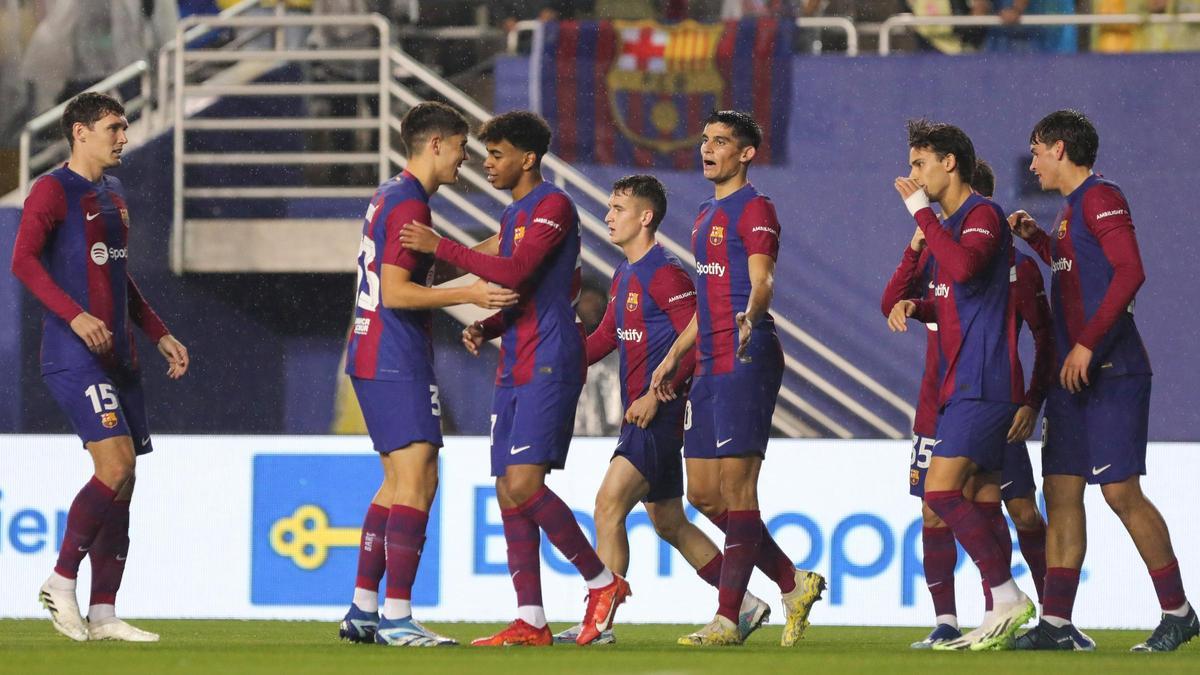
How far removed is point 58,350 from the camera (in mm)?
6066

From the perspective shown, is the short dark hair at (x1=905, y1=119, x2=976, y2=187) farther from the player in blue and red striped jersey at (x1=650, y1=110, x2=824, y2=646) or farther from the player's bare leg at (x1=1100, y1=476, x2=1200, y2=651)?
the player's bare leg at (x1=1100, y1=476, x2=1200, y2=651)

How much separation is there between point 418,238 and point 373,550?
3.36 ft

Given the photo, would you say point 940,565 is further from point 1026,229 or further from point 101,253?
point 101,253

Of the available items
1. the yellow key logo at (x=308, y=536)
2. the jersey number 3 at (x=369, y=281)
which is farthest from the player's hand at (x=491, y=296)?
the yellow key logo at (x=308, y=536)

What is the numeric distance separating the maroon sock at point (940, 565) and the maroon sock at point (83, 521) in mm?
2685

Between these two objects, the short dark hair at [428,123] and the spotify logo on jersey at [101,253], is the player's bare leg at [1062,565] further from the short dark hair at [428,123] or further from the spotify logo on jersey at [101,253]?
the spotify logo on jersey at [101,253]

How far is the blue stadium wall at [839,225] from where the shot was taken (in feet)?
37.6

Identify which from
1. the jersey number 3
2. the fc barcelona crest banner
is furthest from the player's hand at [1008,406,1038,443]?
the fc barcelona crest banner

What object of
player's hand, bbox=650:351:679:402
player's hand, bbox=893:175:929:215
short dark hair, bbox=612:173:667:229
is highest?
short dark hair, bbox=612:173:667:229

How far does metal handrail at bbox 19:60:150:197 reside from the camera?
462 inches

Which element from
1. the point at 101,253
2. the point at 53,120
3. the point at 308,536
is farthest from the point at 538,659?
the point at 53,120

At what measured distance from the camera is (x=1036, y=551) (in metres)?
6.60

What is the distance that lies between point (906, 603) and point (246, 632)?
2.79 metres

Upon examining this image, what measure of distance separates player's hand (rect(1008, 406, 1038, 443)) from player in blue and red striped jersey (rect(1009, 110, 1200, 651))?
0.18 ft
